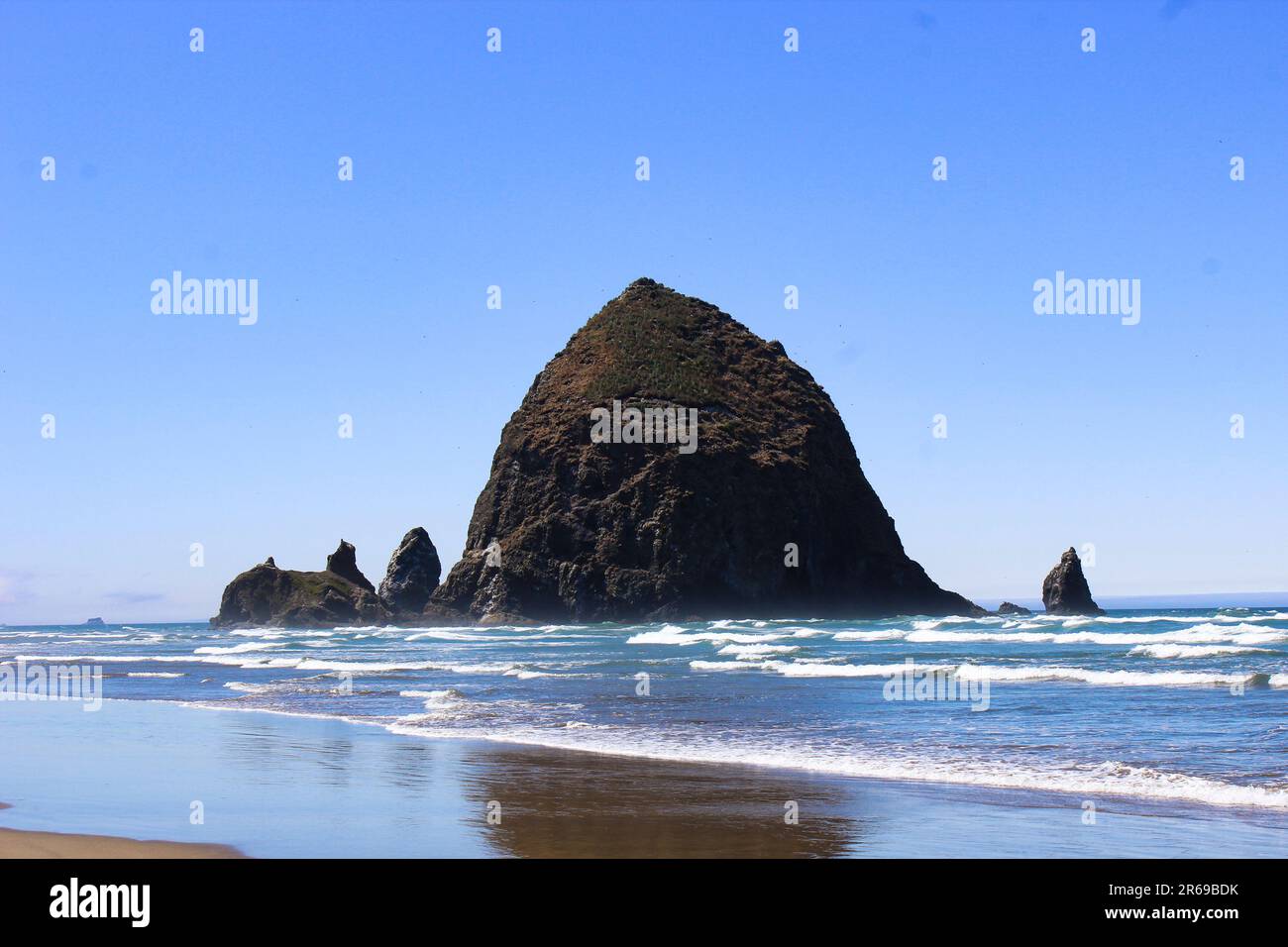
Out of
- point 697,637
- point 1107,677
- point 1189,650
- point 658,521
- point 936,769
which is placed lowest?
point 697,637

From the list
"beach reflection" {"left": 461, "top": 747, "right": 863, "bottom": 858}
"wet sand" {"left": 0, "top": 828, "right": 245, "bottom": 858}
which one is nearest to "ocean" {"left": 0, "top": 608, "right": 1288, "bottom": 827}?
"beach reflection" {"left": 461, "top": 747, "right": 863, "bottom": 858}

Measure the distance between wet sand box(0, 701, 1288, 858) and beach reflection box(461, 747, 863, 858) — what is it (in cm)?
3

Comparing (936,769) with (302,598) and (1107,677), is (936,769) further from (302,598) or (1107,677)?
(302,598)

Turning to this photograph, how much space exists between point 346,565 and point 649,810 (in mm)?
97694

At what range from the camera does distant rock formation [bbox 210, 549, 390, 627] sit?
95.4 metres

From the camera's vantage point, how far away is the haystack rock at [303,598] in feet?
313

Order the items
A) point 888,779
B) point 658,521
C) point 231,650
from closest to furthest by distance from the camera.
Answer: point 888,779 → point 231,650 → point 658,521

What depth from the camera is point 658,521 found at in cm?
8819

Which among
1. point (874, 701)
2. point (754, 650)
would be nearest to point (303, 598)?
point (754, 650)

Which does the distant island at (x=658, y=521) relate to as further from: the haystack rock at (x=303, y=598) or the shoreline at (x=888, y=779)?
the shoreline at (x=888, y=779)

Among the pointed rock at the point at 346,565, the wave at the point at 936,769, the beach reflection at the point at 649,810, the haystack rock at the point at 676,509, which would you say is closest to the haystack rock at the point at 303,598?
the pointed rock at the point at 346,565
